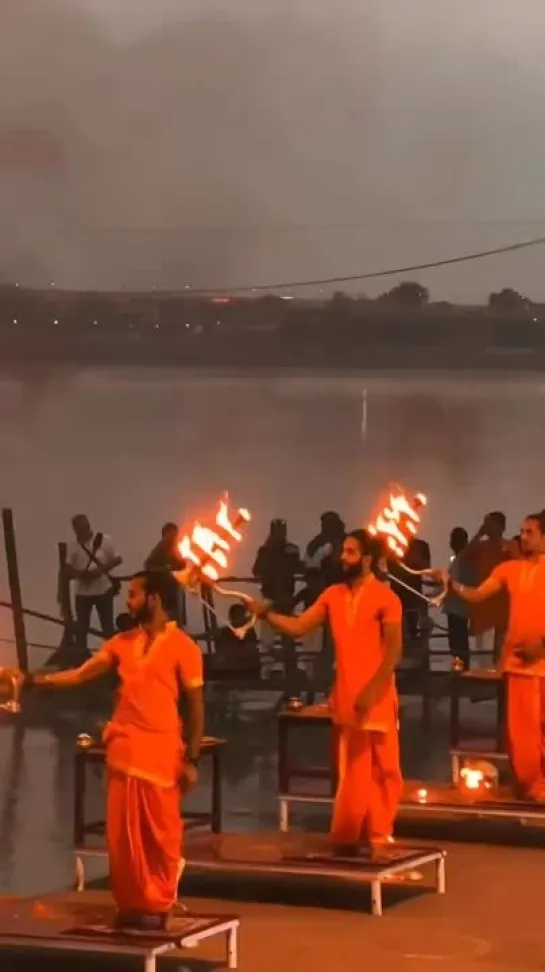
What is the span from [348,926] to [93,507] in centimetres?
2075

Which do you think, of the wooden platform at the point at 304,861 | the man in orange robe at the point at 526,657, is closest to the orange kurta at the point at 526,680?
the man in orange robe at the point at 526,657

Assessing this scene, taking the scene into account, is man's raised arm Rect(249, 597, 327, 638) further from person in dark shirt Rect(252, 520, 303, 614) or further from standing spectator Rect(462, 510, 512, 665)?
person in dark shirt Rect(252, 520, 303, 614)

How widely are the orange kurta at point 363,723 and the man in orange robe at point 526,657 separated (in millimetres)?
950

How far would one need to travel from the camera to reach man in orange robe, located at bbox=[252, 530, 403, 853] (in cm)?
665

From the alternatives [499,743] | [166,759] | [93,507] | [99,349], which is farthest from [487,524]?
[93,507]

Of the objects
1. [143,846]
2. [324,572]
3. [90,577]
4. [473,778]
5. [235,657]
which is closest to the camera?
[143,846]

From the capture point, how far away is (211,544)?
18.3 feet

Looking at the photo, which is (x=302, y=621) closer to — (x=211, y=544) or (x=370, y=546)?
(x=370, y=546)

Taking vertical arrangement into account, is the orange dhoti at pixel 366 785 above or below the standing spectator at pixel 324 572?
below

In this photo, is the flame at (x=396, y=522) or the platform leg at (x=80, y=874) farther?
the flame at (x=396, y=522)

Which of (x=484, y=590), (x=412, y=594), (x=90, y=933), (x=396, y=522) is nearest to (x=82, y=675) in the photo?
(x=90, y=933)

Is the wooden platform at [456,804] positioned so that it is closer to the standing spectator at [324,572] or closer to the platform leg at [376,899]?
the platform leg at [376,899]

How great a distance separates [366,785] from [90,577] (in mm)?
5632

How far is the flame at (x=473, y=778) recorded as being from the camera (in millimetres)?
7852
